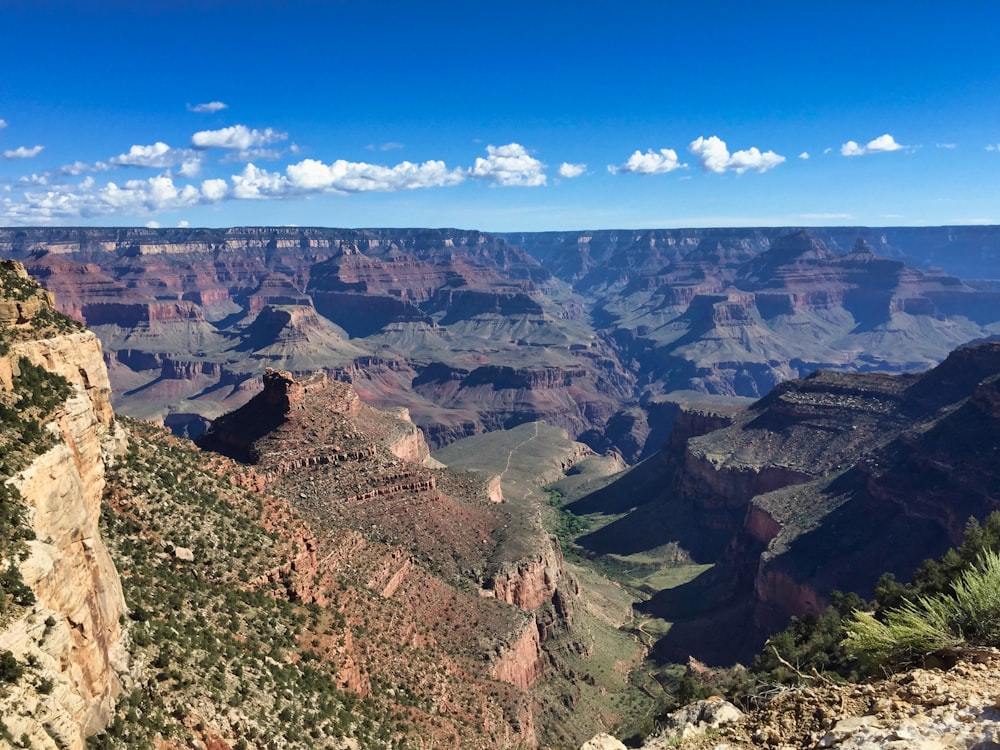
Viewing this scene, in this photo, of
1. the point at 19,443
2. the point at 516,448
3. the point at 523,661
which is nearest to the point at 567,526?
the point at 516,448

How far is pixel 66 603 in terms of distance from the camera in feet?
66.1

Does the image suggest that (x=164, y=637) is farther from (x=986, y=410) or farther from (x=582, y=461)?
(x=582, y=461)

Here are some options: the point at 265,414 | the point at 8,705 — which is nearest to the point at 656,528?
the point at 265,414

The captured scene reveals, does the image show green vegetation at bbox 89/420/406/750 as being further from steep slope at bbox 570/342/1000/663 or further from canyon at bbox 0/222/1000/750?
steep slope at bbox 570/342/1000/663

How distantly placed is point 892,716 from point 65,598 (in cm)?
2037

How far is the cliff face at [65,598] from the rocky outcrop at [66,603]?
24mm

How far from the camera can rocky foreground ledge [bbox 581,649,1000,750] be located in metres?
12.9

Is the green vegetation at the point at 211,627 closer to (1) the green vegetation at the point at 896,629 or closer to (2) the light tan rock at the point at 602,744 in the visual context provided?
(2) the light tan rock at the point at 602,744

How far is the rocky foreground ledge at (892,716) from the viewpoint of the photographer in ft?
42.2

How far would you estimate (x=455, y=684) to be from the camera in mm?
45875

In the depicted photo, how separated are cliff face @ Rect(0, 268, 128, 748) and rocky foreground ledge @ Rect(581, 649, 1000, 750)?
1541cm

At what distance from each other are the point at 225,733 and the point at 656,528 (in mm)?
95361

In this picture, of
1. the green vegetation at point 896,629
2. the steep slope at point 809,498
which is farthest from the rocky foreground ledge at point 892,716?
the steep slope at point 809,498

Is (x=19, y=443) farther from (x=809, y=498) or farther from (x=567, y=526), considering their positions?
(x=567, y=526)
